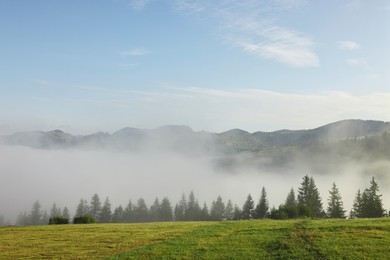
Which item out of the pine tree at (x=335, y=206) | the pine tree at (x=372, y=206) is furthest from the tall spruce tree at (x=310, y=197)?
the pine tree at (x=372, y=206)

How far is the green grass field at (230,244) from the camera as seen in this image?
39.2m

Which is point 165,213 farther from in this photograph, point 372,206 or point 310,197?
point 372,206

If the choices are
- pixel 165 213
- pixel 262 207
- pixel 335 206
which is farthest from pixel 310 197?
pixel 165 213

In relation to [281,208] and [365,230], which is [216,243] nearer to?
[365,230]

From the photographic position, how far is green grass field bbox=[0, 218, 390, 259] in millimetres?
39219

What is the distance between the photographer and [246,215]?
172 m

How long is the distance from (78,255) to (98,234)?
1939 cm

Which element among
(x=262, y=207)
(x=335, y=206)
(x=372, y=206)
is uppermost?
(x=372, y=206)

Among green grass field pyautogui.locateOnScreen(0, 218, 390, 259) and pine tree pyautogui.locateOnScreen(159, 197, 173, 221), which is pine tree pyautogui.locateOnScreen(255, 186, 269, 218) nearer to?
pine tree pyautogui.locateOnScreen(159, 197, 173, 221)

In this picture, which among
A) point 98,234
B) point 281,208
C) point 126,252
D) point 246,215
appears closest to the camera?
point 126,252

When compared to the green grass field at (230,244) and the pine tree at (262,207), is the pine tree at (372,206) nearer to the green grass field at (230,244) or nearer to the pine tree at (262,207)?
the pine tree at (262,207)

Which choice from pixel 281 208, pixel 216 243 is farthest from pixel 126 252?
pixel 281 208

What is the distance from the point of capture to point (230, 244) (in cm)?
4509

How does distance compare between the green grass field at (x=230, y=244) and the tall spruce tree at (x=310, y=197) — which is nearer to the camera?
the green grass field at (x=230, y=244)
